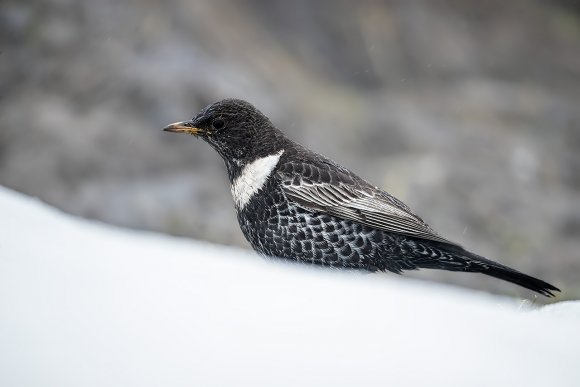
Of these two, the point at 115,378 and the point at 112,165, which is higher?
the point at 112,165

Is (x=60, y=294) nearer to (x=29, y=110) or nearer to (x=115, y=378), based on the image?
(x=115, y=378)

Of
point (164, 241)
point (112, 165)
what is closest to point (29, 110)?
point (112, 165)

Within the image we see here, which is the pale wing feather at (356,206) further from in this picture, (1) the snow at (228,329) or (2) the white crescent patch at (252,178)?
(1) the snow at (228,329)

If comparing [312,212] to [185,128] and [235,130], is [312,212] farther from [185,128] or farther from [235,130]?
[185,128]

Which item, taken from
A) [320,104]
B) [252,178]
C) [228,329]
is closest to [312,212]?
[252,178]

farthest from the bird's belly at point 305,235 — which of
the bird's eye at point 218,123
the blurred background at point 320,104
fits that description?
the blurred background at point 320,104

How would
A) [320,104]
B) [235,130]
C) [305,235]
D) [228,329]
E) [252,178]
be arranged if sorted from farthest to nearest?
[320,104] → [235,130] → [252,178] → [305,235] → [228,329]

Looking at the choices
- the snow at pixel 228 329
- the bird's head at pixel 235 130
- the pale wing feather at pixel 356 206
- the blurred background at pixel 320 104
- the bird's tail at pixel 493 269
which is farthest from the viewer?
the blurred background at pixel 320 104
